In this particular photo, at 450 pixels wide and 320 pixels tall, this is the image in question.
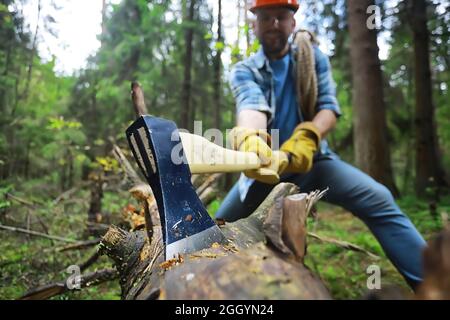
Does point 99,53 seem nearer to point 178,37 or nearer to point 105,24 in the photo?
point 105,24

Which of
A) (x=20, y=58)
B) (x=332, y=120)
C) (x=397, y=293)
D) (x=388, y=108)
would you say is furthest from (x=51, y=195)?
(x=388, y=108)

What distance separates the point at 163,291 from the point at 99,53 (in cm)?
1069

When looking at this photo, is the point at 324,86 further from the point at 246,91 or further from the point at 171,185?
the point at 171,185

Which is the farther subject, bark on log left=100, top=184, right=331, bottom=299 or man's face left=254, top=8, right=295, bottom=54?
man's face left=254, top=8, right=295, bottom=54

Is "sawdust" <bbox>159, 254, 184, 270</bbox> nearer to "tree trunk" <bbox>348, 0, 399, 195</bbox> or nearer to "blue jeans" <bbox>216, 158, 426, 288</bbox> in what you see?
"blue jeans" <bbox>216, 158, 426, 288</bbox>

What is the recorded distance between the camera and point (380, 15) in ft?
25.1

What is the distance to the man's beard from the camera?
9.16 ft

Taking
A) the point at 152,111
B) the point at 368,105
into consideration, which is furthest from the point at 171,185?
the point at 152,111

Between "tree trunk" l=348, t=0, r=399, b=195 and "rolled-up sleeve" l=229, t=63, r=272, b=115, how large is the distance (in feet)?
11.6

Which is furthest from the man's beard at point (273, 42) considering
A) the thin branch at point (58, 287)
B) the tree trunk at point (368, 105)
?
the tree trunk at point (368, 105)

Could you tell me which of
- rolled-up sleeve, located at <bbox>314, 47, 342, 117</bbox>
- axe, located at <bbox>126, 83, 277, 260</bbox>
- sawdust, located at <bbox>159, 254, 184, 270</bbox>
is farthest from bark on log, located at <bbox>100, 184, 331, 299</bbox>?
rolled-up sleeve, located at <bbox>314, 47, 342, 117</bbox>

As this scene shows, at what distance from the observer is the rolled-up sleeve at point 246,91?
2649mm

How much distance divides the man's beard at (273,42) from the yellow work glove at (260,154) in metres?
0.98

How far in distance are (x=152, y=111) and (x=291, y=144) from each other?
8.63 metres
